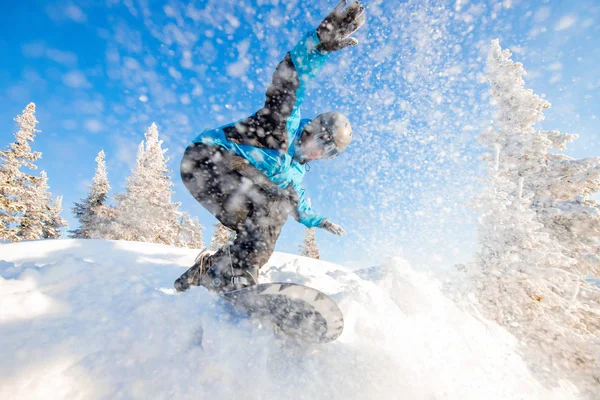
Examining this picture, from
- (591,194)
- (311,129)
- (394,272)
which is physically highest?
(591,194)

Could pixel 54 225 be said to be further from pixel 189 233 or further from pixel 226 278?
pixel 226 278

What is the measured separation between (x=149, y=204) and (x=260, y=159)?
18.2 metres

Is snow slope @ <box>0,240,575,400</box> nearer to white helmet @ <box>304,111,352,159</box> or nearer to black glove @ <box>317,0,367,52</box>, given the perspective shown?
white helmet @ <box>304,111,352,159</box>

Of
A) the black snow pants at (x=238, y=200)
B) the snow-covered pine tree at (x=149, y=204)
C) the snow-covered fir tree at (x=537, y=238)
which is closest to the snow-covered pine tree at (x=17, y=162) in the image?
the snow-covered pine tree at (x=149, y=204)

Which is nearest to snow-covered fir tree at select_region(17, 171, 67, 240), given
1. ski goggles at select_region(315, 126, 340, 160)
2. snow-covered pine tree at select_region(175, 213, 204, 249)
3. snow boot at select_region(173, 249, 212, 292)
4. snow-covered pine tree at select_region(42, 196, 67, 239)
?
snow-covered pine tree at select_region(42, 196, 67, 239)

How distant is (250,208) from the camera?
9.39 feet

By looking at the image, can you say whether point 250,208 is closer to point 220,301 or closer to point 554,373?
point 220,301

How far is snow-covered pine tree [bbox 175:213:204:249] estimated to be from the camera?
2023 centimetres

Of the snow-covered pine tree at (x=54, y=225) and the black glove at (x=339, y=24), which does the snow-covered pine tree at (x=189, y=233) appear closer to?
the snow-covered pine tree at (x=54, y=225)

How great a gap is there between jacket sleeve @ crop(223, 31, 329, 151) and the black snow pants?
0.29 meters

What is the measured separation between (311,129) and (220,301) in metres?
2.11

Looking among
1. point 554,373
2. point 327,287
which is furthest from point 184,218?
point 554,373

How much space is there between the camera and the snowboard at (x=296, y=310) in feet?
5.93

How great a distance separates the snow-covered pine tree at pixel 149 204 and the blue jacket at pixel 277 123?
685 inches
